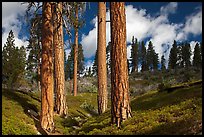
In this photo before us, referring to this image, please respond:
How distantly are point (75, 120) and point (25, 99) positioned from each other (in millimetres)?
3408

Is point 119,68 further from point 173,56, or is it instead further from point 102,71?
point 173,56

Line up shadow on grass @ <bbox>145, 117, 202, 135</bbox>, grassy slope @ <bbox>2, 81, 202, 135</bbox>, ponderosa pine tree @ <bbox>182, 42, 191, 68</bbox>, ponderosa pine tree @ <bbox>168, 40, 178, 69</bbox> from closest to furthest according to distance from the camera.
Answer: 1. shadow on grass @ <bbox>145, 117, 202, 135</bbox>
2. grassy slope @ <bbox>2, 81, 202, 135</bbox>
3. ponderosa pine tree @ <bbox>168, 40, 178, 69</bbox>
4. ponderosa pine tree @ <bbox>182, 42, 191, 68</bbox>

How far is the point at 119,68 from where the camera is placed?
11750mm

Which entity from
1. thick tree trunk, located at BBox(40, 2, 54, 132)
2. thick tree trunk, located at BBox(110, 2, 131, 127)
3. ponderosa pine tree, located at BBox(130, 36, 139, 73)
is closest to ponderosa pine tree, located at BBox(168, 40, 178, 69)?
ponderosa pine tree, located at BBox(130, 36, 139, 73)

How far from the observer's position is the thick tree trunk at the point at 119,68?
11594mm

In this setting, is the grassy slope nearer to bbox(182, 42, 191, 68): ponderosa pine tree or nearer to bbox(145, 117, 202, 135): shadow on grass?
bbox(145, 117, 202, 135): shadow on grass

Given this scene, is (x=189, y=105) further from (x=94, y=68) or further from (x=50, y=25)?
(x=94, y=68)

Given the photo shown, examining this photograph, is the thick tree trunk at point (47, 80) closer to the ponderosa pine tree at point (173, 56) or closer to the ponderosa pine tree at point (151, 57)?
the ponderosa pine tree at point (173, 56)

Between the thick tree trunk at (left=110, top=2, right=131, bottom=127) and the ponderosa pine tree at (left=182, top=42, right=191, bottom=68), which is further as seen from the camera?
the ponderosa pine tree at (left=182, top=42, right=191, bottom=68)

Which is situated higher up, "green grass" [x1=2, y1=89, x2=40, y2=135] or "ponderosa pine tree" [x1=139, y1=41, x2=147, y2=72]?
"ponderosa pine tree" [x1=139, y1=41, x2=147, y2=72]

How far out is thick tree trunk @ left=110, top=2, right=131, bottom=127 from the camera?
1159 centimetres

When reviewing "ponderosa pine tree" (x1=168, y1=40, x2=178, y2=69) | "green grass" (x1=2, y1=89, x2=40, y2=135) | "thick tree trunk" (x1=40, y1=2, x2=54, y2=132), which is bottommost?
"green grass" (x1=2, y1=89, x2=40, y2=135)

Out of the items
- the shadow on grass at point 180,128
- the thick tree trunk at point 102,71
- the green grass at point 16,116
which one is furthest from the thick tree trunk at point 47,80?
the thick tree trunk at point 102,71

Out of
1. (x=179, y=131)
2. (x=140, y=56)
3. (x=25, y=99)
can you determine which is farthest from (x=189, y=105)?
(x=140, y=56)
